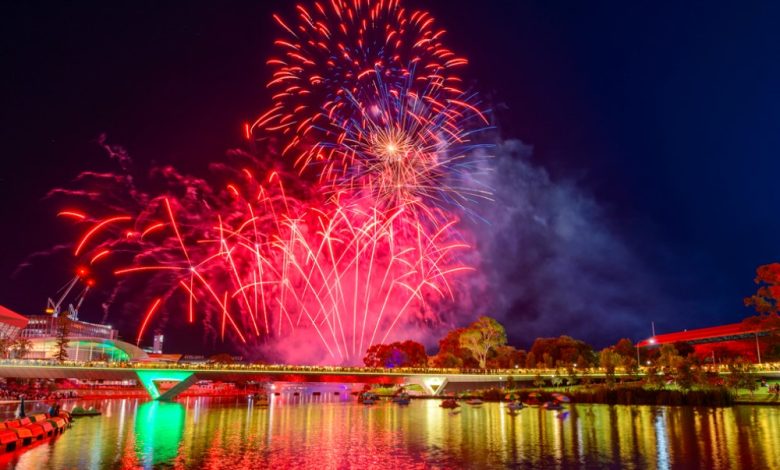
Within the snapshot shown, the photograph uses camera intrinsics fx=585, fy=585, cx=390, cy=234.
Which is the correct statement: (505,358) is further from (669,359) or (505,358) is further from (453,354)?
(669,359)

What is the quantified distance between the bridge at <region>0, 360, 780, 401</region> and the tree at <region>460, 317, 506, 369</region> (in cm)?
1802

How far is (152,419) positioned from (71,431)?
14.5 meters

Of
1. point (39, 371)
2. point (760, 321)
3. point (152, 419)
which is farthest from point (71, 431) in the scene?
point (760, 321)

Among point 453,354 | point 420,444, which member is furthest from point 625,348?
point 420,444

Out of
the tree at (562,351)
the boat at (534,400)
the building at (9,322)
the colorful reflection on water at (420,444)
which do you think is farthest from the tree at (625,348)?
Answer: the building at (9,322)

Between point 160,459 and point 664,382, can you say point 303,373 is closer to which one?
point 664,382

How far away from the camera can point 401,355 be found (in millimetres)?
171750

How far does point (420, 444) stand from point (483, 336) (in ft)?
355

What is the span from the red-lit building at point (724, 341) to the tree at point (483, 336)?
4647cm

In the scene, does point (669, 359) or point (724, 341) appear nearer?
point (669, 359)

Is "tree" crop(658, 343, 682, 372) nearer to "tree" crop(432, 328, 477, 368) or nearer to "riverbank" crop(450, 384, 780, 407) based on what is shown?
"riverbank" crop(450, 384, 780, 407)

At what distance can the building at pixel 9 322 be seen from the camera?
12213 centimetres

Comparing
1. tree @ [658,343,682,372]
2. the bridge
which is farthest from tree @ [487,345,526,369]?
tree @ [658,343,682,372]

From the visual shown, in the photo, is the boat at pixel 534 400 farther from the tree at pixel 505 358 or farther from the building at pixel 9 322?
the building at pixel 9 322
